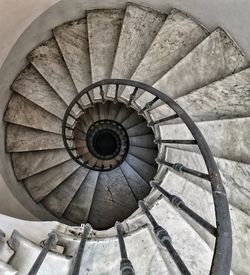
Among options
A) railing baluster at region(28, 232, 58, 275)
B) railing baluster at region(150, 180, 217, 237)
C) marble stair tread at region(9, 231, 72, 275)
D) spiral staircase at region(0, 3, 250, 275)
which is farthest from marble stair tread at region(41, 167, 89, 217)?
railing baluster at region(150, 180, 217, 237)

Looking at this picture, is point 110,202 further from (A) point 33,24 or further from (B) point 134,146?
(A) point 33,24

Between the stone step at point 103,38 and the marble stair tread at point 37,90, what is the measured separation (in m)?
0.91

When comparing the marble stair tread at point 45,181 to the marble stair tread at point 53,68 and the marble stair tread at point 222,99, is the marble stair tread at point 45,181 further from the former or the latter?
the marble stair tread at point 222,99

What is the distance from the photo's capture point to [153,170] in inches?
245

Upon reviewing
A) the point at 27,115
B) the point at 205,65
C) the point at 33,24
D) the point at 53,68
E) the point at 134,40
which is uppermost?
the point at 134,40

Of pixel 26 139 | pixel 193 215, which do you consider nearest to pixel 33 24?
pixel 26 139

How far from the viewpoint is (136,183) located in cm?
616

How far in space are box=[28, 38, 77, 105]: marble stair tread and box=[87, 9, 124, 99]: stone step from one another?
616 mm

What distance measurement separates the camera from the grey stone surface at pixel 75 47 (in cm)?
480

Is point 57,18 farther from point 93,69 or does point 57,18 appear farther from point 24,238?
point 24,238

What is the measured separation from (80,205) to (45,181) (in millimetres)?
821

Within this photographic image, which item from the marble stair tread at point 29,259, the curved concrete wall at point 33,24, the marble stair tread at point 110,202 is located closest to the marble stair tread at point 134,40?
the curved concrete wall at point 33,24

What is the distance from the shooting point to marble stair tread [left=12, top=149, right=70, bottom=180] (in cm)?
521

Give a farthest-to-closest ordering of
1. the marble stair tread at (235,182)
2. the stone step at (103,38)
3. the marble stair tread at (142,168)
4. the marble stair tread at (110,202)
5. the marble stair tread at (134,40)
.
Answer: the marble stair tread at (142,168) → the marble stair tread at (110,202) → the stone step at (103,38) → the marble stair tread at (134,40) → the marble stair tread at (235,182)
